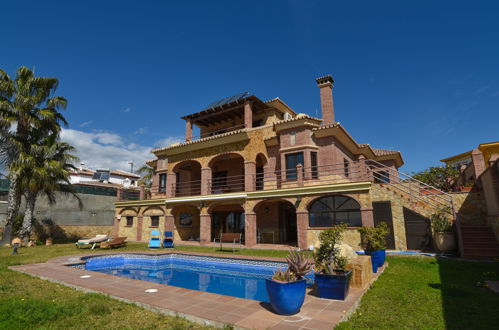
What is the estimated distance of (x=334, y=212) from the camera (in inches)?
578

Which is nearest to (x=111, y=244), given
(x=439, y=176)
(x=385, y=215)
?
(x=385, y=215)

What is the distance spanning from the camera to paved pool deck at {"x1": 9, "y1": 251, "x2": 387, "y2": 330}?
4.60 meters

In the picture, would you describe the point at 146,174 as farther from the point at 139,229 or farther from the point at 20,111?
the point at 20,111

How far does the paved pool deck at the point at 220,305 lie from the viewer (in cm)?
460

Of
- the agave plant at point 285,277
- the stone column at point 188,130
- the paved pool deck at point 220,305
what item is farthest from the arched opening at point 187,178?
the agave plant at point 285,277

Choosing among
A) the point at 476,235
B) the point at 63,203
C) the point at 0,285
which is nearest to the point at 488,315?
the point at 476,235

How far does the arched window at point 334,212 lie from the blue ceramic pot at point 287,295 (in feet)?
33.6

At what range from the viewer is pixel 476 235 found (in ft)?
37.3

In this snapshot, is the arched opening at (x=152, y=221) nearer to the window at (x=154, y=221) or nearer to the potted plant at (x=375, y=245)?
the window at (x=154, y=221)

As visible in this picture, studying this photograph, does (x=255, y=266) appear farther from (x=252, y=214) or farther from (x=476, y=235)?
(x=476, y=235)

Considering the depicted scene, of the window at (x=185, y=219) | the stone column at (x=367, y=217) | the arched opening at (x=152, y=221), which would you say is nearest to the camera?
the stone column at (x=367, y=217)

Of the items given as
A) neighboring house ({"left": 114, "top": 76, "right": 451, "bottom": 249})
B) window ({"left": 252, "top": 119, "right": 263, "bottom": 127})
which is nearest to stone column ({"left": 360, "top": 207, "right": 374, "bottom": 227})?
neighboring house ({"left": 114, "top": 76, "right": 451, "bottom": 249})

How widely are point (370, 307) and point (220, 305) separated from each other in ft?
10.1

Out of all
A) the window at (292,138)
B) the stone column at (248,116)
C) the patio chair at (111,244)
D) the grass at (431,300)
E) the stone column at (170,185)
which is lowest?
the grass at (431,300)
